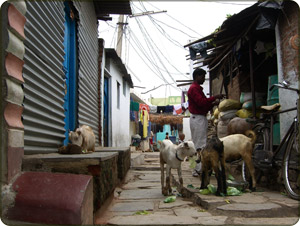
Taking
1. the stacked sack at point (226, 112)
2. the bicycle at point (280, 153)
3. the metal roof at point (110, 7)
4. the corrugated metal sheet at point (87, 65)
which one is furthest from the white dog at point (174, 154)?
the metal roof at point (110, 7)

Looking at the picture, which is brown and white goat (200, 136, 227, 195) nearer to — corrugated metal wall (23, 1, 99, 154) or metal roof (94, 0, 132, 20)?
corrugated metal wall (23, 1, 99, 154)

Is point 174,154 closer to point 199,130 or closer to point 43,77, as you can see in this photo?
point 199,130

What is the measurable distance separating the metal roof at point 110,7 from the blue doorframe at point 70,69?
262 cm

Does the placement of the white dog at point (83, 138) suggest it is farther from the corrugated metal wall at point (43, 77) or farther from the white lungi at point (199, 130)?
the white lungi at point (199, 130)

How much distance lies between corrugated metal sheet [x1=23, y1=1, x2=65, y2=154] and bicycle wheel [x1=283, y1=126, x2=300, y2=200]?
320cm

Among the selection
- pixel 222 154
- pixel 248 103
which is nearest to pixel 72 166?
pixel 222 154

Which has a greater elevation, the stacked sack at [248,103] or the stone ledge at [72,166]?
the stacked sack at [248,103]

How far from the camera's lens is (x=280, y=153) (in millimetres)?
4195

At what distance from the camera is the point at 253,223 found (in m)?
2.58

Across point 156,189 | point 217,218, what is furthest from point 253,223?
point 156,189

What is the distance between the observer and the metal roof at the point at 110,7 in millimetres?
8086

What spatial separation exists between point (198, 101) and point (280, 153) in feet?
5.61

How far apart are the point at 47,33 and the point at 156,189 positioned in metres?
3.14

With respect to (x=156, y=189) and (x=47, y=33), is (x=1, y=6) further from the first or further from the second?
(x=156, y=189)
